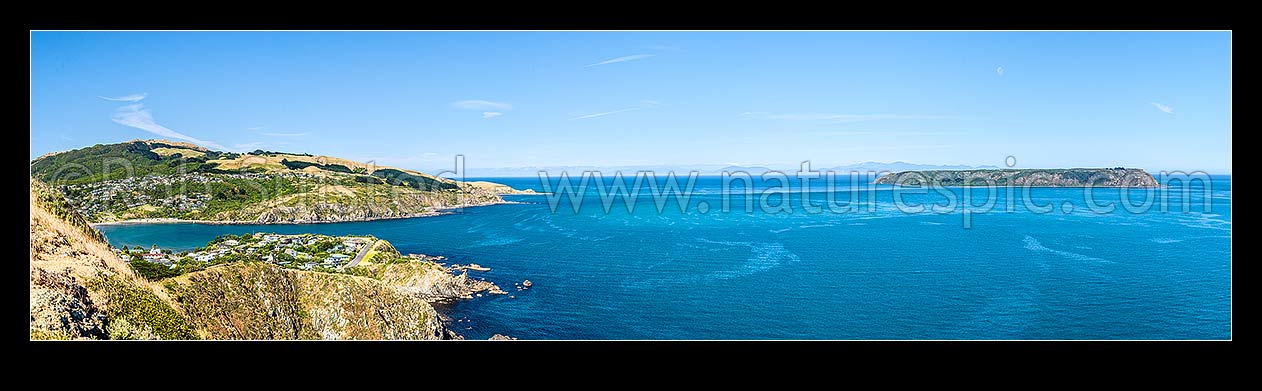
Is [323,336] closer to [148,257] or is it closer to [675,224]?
[148,257]

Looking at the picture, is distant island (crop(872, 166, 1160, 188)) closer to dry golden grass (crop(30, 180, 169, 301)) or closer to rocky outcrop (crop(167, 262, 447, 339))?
rocky outcrop (crop(167, 262, 447, 339))

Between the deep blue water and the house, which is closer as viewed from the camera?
the deep blue water

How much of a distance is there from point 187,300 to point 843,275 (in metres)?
21.9

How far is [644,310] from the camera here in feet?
68.4

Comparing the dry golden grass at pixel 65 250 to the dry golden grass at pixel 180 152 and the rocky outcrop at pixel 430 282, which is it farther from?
the dry golden grass at pixel 180 152

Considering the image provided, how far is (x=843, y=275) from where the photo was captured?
25.9 metres

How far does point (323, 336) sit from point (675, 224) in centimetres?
3368

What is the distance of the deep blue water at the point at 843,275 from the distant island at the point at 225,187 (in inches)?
166

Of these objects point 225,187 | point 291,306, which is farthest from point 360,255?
point 225,187

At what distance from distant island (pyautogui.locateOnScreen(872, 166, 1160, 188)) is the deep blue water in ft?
162

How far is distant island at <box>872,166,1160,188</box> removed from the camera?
90.2 metres

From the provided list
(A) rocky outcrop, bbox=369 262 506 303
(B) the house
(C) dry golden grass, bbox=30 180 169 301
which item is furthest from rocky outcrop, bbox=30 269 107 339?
(B) the house
